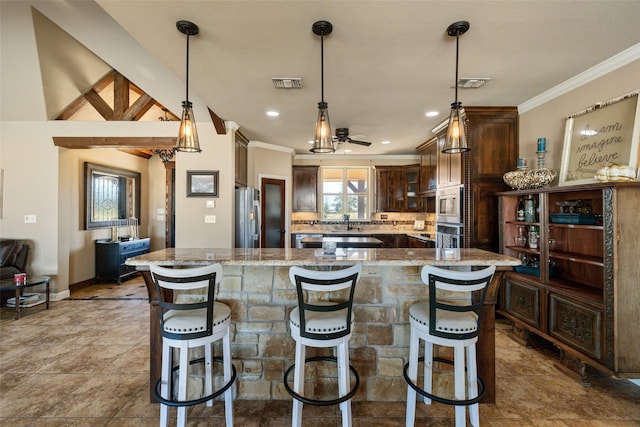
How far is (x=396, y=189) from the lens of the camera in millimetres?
6359

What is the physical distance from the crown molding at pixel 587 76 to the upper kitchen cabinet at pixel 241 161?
394cm

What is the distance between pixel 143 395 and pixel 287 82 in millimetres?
2902

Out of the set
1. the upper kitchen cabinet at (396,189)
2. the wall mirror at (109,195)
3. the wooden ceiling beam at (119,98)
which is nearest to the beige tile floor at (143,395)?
the wall mirror at (109,195)

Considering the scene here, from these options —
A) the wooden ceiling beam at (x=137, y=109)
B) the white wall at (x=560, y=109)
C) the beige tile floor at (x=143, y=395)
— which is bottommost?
the beige tile floor at (x=143, y=395)

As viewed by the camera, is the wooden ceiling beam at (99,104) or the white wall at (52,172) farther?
the wooden ceiling beam at (99,104)

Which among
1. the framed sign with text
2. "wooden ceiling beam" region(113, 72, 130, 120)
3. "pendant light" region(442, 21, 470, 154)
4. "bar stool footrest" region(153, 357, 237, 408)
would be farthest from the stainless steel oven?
"wooden ceiling beam" region(113, 72, 130, 120)

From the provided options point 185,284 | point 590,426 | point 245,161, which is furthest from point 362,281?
point 245,161

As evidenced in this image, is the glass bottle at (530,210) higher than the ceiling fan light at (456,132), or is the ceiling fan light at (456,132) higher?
the ceiling fan light at (456,132)

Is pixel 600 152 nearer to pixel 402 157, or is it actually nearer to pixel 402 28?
pixel 402 28

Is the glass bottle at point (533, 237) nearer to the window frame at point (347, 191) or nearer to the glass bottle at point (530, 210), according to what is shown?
the glass bottle at point (530, 210)

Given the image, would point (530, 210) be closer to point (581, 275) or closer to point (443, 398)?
point (581, 275)

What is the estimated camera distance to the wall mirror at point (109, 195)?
5027mm

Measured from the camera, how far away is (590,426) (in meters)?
1.86

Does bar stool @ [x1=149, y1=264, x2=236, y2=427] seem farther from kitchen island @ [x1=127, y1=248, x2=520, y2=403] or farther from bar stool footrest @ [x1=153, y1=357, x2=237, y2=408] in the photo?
kitchen island @ [x1=127, y1=248, x2=520, y2=403]
